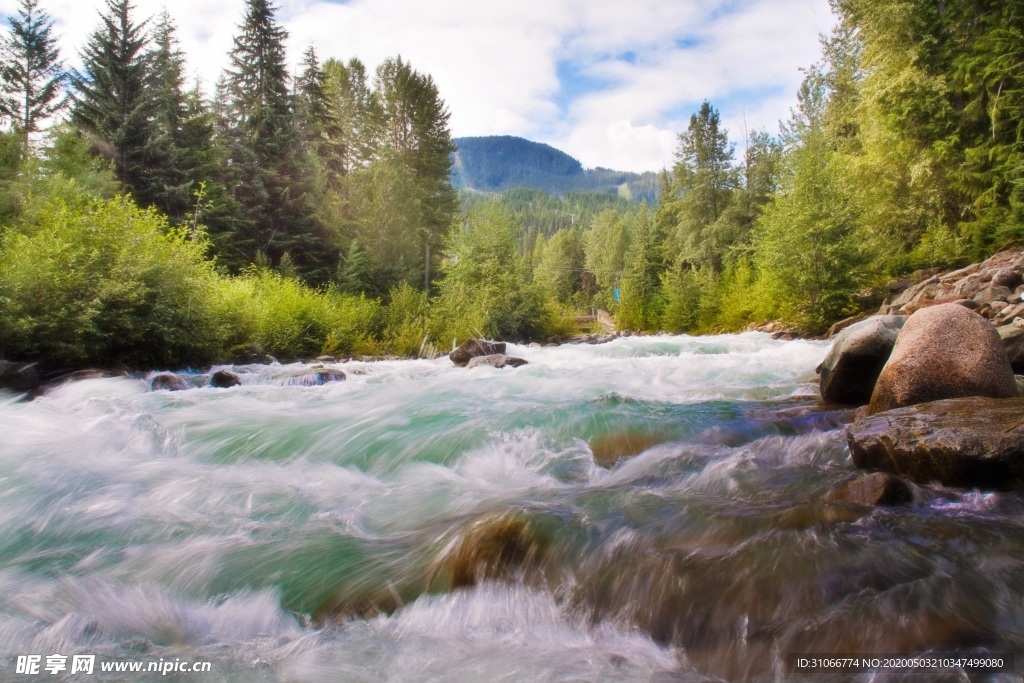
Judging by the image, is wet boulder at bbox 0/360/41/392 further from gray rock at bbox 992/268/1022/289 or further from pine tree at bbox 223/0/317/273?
gray rock at bbox 992/268/1022/289

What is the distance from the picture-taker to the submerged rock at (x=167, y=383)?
338 inches

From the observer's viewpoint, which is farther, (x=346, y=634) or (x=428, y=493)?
(x=428, y=493)

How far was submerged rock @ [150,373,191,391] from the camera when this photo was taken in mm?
8594

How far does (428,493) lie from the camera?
4.31 metres

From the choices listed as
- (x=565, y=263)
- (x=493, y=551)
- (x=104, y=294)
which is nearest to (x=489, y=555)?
(x=493, y=551)

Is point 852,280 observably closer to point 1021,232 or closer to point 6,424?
point 1021,232

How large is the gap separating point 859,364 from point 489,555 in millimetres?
5744

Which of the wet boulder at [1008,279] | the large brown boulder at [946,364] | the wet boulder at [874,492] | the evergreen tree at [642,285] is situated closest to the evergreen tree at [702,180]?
the evergreen tree at [642,285]

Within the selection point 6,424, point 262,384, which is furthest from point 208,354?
point 6,424

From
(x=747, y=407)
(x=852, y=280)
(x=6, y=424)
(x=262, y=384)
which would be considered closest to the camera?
(x=6, y=424)

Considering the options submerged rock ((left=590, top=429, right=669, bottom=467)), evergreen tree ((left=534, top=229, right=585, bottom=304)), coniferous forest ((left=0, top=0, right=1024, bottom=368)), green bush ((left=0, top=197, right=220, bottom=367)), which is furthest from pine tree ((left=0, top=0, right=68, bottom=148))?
evergreen tree ((left=534, top=229, right=585, bottom=304))

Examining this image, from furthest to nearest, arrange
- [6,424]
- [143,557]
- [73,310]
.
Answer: [73,310] < [6,424] < [143,557]

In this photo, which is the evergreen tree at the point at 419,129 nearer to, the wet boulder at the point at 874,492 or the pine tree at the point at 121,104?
the pine tree at the point at 121,104

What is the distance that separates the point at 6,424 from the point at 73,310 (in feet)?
10.9
